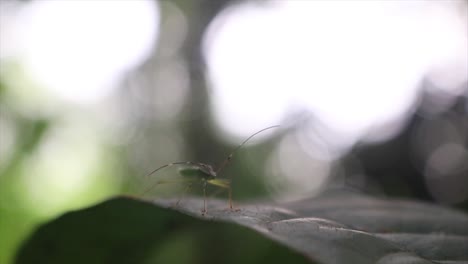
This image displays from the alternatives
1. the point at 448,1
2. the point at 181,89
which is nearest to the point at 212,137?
the point at 181,89

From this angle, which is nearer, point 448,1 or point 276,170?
point 448,1

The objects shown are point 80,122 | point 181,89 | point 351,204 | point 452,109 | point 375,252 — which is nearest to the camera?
point 375,252

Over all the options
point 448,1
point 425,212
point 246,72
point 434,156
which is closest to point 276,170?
point 246,72

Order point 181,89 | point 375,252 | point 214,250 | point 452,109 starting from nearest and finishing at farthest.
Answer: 1. point 375,252
2. point 214,250
3. point 452,109
4. point 181,89

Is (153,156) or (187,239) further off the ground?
(187,239)

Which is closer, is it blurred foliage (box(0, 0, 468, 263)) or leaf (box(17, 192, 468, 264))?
leaf (box(17, 192, 468, 264))

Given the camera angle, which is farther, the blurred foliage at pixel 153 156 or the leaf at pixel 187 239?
the blurred foliage at pixel 153 156

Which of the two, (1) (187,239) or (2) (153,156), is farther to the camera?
(2) (153,156)

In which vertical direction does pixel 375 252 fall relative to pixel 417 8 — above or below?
below

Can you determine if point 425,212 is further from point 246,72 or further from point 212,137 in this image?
point 246,72

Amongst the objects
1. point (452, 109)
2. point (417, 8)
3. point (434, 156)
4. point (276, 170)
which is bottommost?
point (276, 170)
